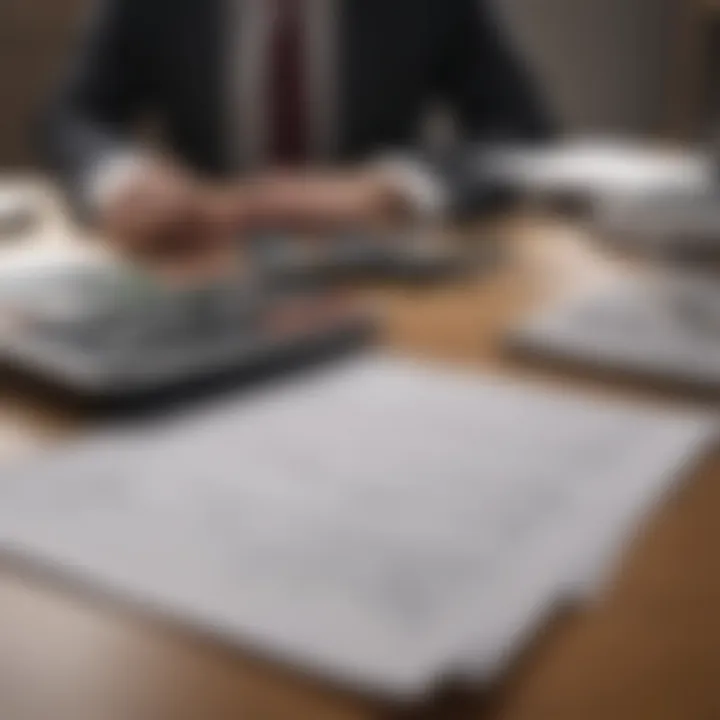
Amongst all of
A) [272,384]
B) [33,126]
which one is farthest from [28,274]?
[33,126]

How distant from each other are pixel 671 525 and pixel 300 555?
167 mm

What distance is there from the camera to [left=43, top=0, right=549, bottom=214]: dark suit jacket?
166 cm

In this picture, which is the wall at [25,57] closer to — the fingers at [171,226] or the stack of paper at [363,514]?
the fingers at [171,226]

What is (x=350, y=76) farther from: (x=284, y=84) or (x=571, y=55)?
(x=571, y=55)

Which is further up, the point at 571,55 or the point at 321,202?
the point at 321,202

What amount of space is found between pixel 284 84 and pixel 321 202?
52cm

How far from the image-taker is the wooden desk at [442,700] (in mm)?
394

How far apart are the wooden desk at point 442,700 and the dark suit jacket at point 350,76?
120 cm

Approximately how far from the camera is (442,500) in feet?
1.77

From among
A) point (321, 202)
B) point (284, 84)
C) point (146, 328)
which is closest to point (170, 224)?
point (321, 202)

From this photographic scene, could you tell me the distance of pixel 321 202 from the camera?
1164mm

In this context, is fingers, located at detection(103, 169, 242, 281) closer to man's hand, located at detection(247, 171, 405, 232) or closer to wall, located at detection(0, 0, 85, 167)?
man's hand, located at detection(247, 171, 405, 232)

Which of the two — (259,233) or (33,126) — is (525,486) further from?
(33,126)

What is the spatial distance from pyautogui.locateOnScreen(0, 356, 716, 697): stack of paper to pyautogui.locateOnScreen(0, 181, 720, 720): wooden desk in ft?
0.03
